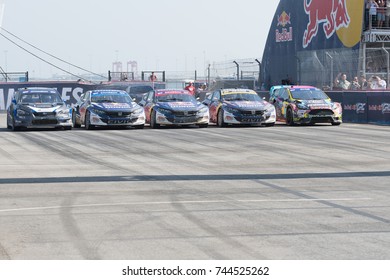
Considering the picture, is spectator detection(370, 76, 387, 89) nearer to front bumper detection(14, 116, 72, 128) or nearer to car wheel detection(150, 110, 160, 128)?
car wheel detection(150, 110, 160, 128)

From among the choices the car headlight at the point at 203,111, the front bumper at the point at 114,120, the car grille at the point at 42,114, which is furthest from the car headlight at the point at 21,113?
the car headlight at the point at 203,111

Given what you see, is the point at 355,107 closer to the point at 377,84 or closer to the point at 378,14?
the point at 377,84

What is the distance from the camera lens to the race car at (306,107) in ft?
93.1

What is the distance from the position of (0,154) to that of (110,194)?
7.26 metres

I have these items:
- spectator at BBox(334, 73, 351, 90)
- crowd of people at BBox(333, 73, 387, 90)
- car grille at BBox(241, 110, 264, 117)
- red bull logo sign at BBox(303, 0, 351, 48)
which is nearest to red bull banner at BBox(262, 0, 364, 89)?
red bull logo sign at BBox(303, 0, 351, 48)

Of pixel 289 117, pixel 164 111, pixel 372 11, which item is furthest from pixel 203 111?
pixel 372 11

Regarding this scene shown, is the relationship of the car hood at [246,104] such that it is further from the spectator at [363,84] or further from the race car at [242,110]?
the spectator at [363,84]

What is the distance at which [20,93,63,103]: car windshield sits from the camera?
2757cm

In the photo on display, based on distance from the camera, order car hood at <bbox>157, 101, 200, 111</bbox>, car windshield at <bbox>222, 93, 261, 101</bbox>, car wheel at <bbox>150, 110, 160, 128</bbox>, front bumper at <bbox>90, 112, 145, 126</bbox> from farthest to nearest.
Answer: car windshield at <bbox>222, 93, 261, 101</bbox>, car wheel at <bbox>150, 110, 160, 128</bbox>, car hood at <bbox>157, 101, 200, 111</bbox>, front bumper at <bbox>90, 112, 145, 126</bbox>

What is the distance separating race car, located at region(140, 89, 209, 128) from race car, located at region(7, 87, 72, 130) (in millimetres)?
2754

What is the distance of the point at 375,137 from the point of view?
22844 mm

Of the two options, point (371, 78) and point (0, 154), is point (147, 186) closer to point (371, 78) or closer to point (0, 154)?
point (0, 154)

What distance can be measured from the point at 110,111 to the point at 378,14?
1545cm
